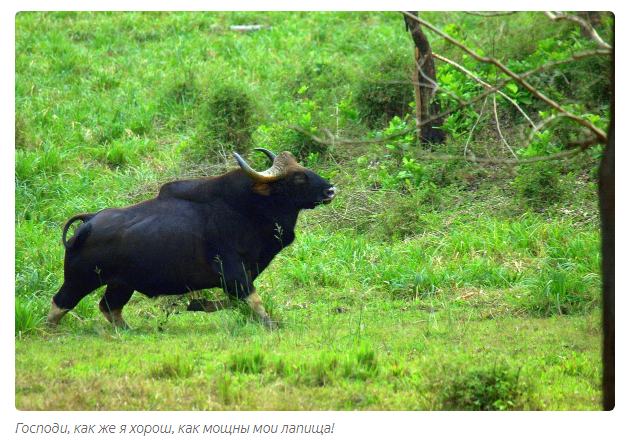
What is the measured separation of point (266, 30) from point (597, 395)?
12.9 m

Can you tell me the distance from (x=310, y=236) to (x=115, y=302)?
Answer: 3075 mm

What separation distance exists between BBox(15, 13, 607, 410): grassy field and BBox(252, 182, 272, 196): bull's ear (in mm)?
942

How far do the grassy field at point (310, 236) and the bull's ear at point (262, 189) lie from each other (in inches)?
37.1

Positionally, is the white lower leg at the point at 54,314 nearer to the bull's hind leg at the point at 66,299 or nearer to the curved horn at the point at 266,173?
the bull's hind leg at the point at 66,299

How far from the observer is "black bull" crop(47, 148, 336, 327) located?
6.11 m

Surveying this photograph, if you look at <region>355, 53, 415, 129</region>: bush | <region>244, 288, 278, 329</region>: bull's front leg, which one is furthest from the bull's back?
<region>355, 53, 415, 129</region>: bush

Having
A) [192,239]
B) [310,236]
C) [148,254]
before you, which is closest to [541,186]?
[310,236]

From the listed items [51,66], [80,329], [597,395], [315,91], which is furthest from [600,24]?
[51,66]

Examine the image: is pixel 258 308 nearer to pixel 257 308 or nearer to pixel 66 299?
pixel 257 308

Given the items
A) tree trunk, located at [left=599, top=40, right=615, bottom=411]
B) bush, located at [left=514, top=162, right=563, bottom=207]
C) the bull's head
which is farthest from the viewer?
bush, located at [left=514, top=162, right=563, bottom=207]

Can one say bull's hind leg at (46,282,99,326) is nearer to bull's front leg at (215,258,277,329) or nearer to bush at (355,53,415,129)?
bull's front leg at (215,258,277,329)

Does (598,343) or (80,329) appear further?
(80,329)

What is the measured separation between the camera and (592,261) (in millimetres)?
7258

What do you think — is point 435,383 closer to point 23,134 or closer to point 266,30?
point 23,134
